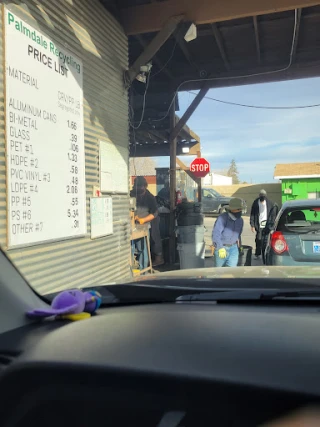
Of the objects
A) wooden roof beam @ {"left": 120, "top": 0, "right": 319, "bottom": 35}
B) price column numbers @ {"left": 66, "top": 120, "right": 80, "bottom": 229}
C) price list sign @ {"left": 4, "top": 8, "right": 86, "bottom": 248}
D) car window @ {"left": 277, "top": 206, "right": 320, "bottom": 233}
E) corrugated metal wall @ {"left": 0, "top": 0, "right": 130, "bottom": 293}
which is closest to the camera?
price list sign @ {"left": 4, "top": 8, "right": 86, "bottom": 248}

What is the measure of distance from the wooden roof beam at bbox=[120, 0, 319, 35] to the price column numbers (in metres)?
2.73

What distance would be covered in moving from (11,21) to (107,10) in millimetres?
2922

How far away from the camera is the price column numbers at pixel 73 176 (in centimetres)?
577

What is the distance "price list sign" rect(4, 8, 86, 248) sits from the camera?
460 centimetres

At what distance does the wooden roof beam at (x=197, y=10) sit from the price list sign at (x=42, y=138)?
77.7 inches

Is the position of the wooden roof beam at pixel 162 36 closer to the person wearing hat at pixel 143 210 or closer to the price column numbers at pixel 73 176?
the price column numbers at pixel 73 176

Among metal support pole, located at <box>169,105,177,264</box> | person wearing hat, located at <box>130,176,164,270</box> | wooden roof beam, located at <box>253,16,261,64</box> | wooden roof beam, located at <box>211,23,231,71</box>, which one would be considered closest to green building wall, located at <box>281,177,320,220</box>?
metal support pole, located at <box>169,105,177,264</box>

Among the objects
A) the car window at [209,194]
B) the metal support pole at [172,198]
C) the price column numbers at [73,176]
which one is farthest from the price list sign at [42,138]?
the car window at [209,194]

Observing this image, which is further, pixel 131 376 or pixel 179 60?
pixel 179 60

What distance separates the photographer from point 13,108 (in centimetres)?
461

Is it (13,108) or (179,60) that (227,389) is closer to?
(13,108)

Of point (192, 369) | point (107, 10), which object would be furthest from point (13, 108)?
point (192, 369)

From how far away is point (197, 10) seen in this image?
707cm

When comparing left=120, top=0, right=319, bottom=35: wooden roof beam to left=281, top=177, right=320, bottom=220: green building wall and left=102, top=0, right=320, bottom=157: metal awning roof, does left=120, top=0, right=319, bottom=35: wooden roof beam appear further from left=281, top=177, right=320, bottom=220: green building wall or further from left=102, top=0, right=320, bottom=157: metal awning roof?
left=281, top=177, right=320, bottom=220: green building wall
